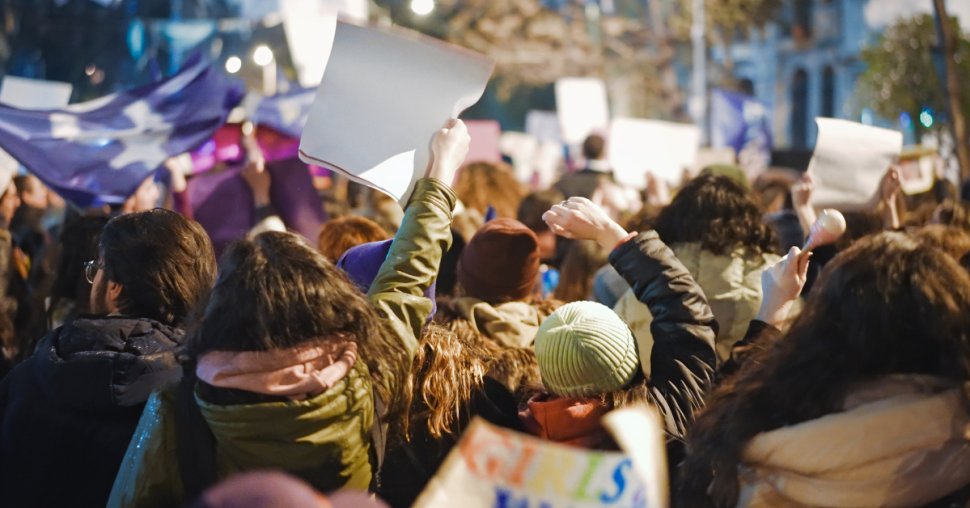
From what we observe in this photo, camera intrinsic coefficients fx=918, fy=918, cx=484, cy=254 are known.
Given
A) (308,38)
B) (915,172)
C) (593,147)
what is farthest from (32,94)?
(915,172)

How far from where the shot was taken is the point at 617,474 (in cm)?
154

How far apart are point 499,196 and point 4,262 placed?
3238 millimetres

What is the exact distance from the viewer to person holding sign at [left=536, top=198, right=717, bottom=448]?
8.05ft

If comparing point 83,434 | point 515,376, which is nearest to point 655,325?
point 515,376

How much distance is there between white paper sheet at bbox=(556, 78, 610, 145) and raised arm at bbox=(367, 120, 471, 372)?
10671 millimetres

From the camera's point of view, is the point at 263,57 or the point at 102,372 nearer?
the point at 102,372

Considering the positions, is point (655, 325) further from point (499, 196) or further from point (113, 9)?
point (113, 9)

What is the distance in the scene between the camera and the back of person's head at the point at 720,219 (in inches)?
144

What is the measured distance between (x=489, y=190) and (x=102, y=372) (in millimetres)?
4343

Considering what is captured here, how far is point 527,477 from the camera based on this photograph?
60.7 inches

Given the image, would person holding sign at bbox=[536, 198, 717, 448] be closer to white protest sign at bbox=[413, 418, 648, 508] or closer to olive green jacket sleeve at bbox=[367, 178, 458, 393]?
olive green jacket sleeve at bbox=[367, 178, 458, 393]

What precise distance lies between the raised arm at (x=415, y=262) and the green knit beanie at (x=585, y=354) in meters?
0.35

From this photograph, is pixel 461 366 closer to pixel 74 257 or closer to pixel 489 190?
pixel 74 257

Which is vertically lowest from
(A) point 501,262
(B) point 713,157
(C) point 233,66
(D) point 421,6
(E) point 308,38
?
(B) point 713,157
